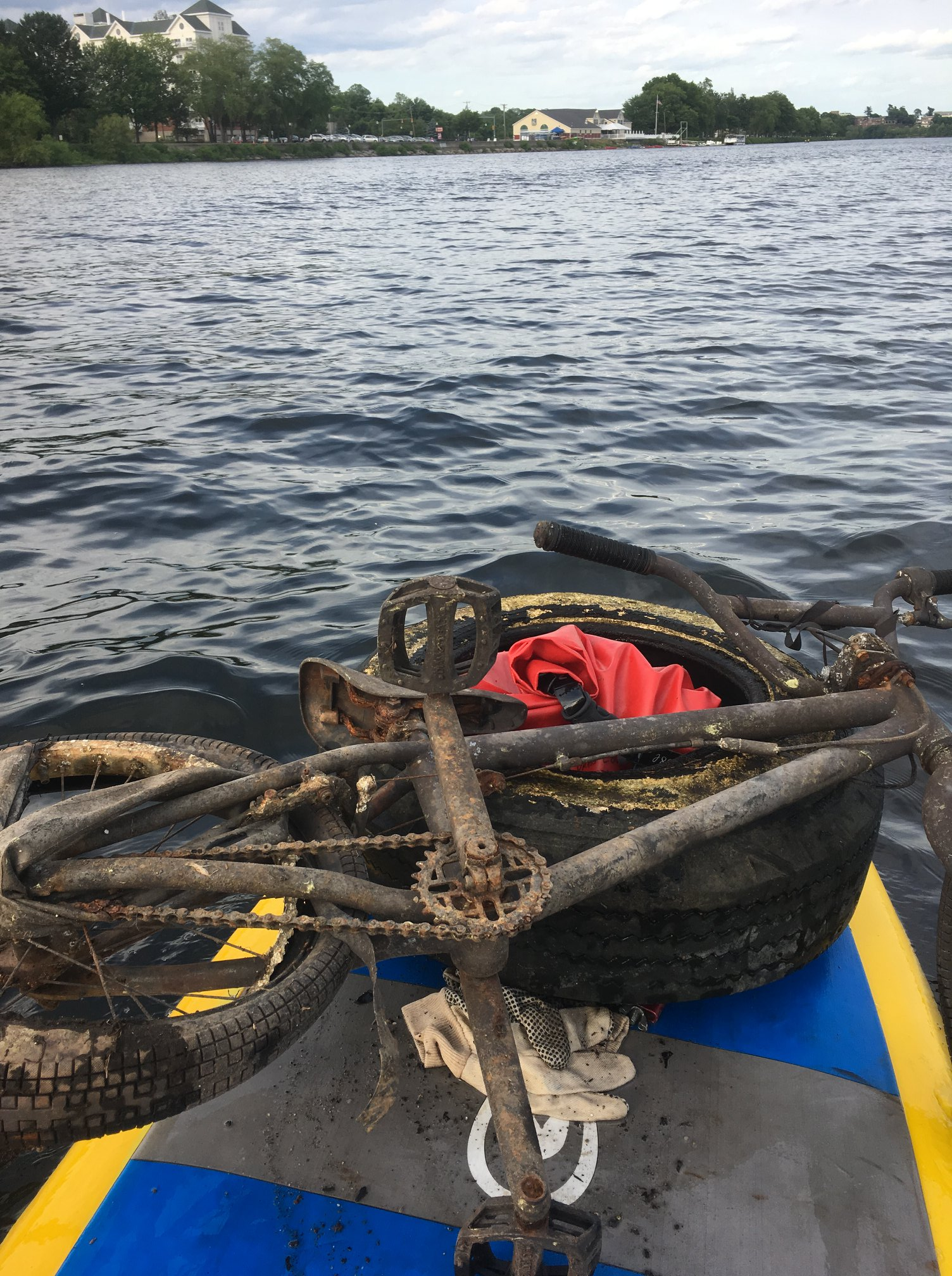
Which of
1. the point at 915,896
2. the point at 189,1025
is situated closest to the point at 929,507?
the point at 915,896

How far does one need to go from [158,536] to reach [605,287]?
12.6 m

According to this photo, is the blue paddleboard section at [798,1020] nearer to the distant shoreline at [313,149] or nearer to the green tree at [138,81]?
the distant shoreline at [313,149]

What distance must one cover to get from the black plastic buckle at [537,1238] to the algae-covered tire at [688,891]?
2.32 feet

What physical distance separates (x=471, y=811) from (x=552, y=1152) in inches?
36.2

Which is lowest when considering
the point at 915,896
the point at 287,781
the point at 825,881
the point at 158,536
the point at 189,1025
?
the point at 915,896

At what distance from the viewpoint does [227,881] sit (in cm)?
171

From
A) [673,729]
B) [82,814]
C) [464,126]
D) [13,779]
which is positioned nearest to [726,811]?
[673,729]

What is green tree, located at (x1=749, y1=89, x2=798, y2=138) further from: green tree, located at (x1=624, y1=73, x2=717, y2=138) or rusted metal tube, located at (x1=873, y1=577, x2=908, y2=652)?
rusted metal tube, located at (x1=873, y1=577, x2=908, y2=652)

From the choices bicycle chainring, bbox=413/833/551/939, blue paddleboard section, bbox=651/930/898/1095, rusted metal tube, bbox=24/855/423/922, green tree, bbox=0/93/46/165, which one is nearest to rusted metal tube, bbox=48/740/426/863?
rusted metal tube, bbox=24/855/423/922

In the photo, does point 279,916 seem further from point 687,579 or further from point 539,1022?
point 687,579

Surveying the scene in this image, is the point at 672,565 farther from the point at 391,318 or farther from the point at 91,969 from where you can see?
the point at 391,318

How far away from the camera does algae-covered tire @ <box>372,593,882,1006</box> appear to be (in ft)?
7.43

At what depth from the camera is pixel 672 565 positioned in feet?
10.5

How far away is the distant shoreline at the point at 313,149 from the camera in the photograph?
222 feet
